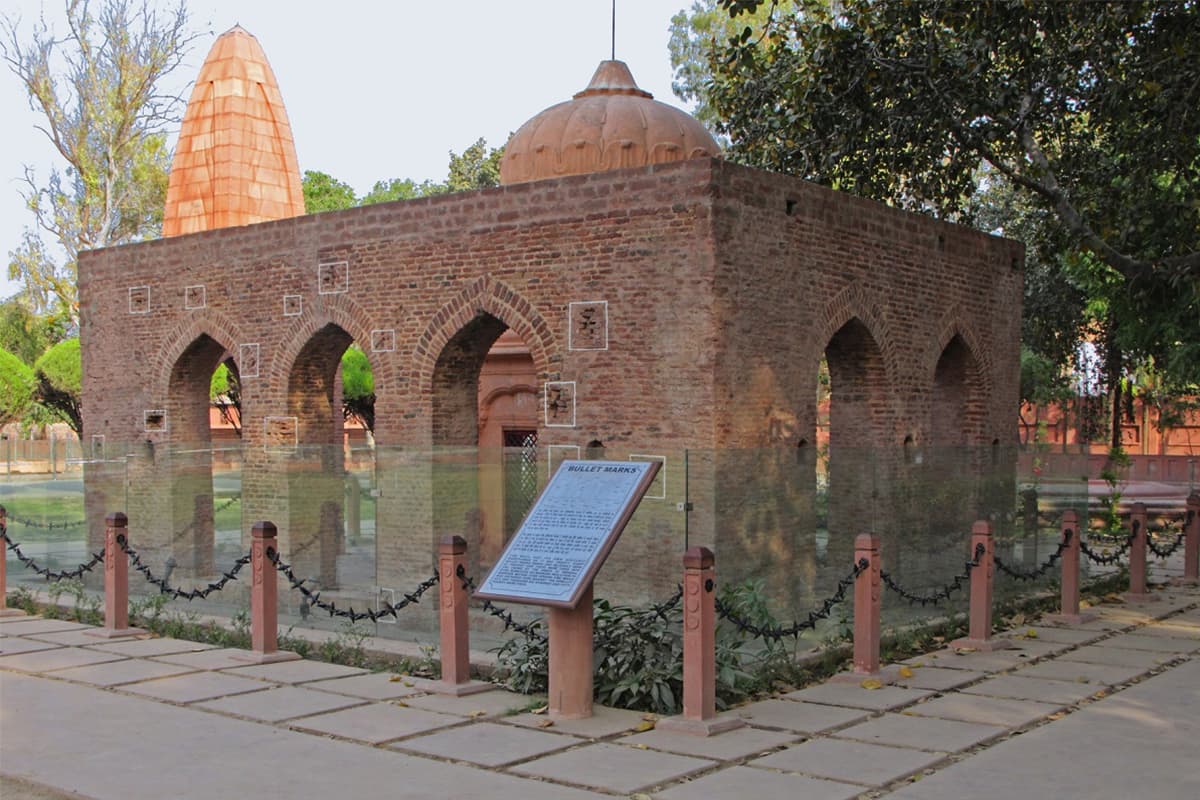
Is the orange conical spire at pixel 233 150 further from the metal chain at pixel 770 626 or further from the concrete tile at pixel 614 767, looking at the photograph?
the concrete tile at pixel 614 767

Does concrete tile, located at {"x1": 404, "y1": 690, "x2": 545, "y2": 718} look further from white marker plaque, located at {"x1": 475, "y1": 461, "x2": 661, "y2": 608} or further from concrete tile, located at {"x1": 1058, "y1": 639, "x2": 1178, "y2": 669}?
concrete tile, located at {"x1": 1058, "y1": 639, "x2": 1178, "y2": 669}

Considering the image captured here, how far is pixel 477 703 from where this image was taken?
7.50 metres

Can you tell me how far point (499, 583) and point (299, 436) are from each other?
8.25 m

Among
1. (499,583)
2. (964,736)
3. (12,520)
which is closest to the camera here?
(964,736)

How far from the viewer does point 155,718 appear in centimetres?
708

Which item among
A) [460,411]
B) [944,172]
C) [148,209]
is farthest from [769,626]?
[148,209]

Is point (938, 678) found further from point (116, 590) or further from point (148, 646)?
point (116, 590)

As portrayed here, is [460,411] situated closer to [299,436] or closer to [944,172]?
[299,436]

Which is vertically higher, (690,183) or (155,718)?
(690,183)

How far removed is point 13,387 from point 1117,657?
32.9 m

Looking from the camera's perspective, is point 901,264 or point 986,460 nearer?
point 986,460

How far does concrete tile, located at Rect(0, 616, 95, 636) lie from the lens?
1030cm

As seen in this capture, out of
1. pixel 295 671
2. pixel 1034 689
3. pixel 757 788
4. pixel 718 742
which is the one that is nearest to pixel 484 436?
pixel 295 671

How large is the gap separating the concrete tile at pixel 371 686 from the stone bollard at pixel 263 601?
2.89ft
